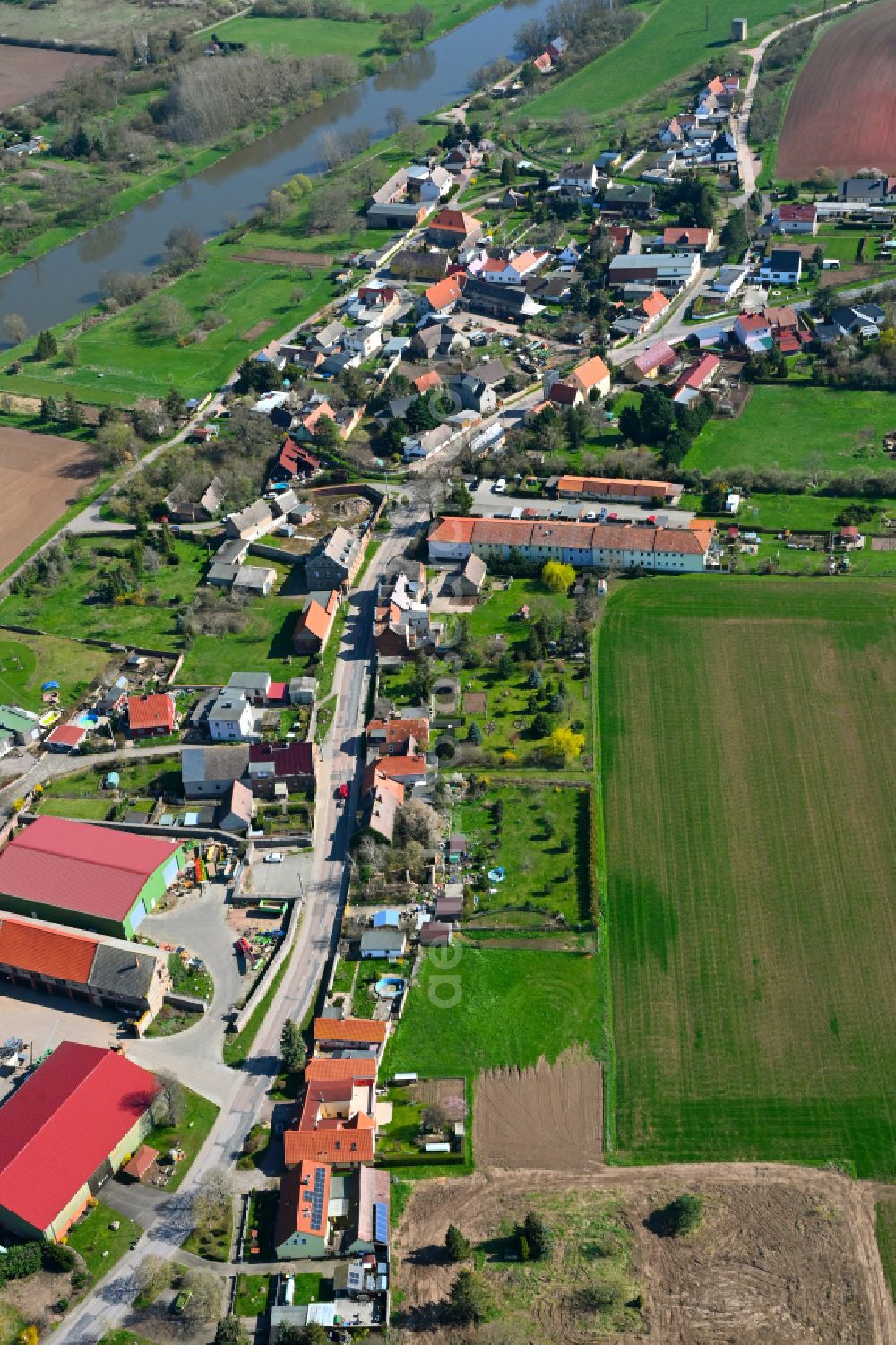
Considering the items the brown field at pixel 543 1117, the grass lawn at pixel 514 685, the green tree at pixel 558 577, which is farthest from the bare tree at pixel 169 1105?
the green tree at pixel 558 577

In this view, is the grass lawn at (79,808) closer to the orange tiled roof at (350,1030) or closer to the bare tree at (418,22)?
the orange tiled roof at (350,1030)

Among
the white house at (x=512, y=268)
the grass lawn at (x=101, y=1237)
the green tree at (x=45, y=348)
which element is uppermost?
the white house at (x=512, y=268)

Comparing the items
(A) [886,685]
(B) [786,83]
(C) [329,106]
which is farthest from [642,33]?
(A) [886,685]

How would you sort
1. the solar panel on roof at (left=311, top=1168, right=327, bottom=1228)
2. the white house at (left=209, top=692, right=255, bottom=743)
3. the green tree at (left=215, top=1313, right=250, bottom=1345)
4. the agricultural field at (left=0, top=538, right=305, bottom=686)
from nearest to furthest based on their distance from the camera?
1. the green tree at (left=215, top=1313, right=250, bottom=1345)
2. the solar panel on roof at (left=311, top=1168, right=327, bottom=1228)
3. the white house at (left=209, top=692, right=255, bottom=743)
4. the agricultural field at (left=0, top=538, right=305, bottom=686)

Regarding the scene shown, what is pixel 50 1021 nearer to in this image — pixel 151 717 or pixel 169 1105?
pixel 169 1105

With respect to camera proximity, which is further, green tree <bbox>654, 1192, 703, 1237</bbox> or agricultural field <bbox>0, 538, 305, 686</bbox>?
agricultural field <bbox>0, 538, 305, 686</bbox>

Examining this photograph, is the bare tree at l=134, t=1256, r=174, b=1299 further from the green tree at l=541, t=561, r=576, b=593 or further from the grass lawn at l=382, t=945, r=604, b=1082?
the green tree at l=541, t=561, r=576, b=593

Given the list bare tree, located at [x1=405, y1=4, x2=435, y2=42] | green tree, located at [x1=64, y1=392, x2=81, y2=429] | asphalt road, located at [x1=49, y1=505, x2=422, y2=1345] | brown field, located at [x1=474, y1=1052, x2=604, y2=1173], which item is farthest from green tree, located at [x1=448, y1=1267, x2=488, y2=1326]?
bare tree, located at [x1=405, y1=4, x2=435, y2=42]
